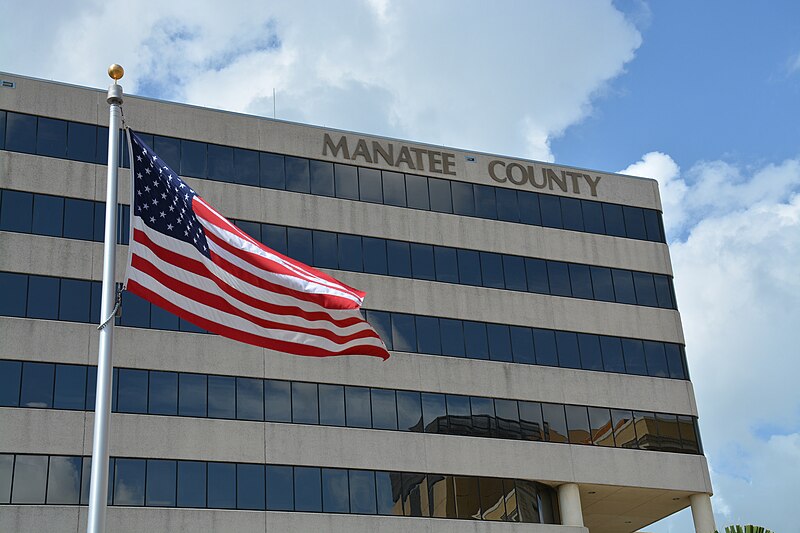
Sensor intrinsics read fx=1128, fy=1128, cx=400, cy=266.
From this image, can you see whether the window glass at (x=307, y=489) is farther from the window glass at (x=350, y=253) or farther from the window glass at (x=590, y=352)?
the window glass at (x=590, y=352)

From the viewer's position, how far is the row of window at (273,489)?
122 ft

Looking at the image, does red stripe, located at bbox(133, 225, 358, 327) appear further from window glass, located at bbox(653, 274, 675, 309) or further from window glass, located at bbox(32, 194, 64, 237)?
window glass, located at bbox(653, 274, 675, 309)

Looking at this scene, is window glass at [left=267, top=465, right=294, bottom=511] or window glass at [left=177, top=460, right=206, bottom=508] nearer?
window glass at [left=177, top=460, right=206, bottom=508]

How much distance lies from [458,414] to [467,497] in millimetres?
3233

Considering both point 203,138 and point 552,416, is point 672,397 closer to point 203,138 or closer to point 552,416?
point 552,416

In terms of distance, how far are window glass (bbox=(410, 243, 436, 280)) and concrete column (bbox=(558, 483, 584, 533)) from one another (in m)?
9.92

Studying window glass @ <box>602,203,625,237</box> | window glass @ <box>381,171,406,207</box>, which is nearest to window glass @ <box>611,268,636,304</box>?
window glass @ <box>602,203,625,237</box>

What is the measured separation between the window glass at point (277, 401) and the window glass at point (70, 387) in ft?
21.2

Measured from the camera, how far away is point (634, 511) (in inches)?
1975

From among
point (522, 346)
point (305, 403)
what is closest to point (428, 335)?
point (522, 346)

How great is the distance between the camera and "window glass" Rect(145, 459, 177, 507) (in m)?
38.0

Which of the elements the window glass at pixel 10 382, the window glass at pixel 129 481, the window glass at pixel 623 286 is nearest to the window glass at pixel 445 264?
the window glass at pixel 623 286

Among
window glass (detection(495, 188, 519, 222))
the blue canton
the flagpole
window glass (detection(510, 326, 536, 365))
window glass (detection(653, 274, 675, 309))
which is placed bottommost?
the flagpole

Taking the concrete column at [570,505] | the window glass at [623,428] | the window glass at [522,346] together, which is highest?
the window glass at [522,346]
